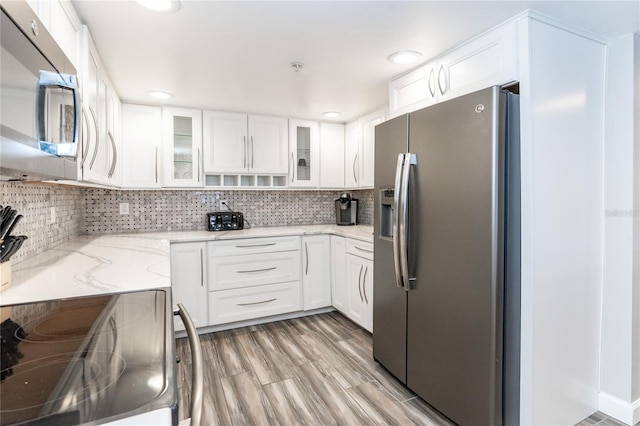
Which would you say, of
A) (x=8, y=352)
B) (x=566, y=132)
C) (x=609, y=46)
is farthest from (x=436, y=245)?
(x=8, y=352)

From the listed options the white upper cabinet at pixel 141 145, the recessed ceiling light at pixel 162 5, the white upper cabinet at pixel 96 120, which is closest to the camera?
the recessed ceiling light at pixel 162 5

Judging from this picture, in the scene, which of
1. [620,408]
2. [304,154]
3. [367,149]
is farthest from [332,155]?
[620,408]

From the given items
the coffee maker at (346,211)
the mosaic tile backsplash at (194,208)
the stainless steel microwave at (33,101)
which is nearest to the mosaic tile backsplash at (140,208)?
the mosaic tile backsplash at (194,208)

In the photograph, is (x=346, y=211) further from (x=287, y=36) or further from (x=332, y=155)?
(x=287, y=36)

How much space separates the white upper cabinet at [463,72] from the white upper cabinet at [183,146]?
186 cm

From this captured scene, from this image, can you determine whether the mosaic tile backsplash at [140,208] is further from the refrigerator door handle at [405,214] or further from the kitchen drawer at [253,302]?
the refrigerator door handle at [405,214]

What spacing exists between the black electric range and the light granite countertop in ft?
0.48

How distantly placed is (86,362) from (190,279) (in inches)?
86.7

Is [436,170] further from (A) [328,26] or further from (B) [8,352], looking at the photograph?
(B) [8,352]

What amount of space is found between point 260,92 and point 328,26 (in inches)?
43.9

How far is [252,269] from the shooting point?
9.78 feet

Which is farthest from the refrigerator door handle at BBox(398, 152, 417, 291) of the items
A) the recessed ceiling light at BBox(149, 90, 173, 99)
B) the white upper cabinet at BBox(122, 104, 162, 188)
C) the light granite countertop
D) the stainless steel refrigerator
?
the white upper cabinet at BBox(122, 104, 162, 188)

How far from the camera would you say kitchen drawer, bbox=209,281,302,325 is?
2871 millimetres

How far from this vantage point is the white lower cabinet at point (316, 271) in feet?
10.5
